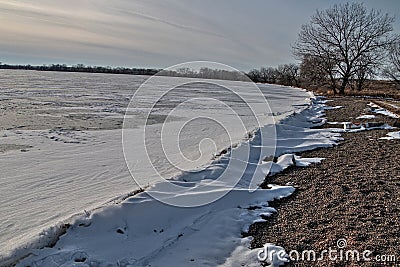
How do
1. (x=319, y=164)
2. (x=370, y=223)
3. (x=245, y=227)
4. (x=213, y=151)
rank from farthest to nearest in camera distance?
(x=213, y=151)
(x=319, y=164)
(x=245, y=227)
(x=370, y=223)

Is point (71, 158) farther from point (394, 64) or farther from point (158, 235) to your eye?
point (394, 64)

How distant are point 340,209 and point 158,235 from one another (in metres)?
2.45

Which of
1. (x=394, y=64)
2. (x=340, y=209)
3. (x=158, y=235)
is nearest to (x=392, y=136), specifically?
(x=340, y=209)

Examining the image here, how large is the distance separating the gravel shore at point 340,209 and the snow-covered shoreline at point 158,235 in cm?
32

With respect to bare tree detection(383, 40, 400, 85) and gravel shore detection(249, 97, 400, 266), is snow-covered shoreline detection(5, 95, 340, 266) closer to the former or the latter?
gravel shore detection(249, 97, 400, 266)

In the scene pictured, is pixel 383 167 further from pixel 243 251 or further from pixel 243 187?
pixel 243 251

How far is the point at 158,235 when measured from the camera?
12.8 ft

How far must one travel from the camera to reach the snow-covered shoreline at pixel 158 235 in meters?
3.36

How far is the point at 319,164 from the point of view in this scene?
277 inches

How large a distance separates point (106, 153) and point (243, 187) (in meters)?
3.80

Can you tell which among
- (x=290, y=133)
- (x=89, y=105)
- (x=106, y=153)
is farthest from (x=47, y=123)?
(x=290, y=133)

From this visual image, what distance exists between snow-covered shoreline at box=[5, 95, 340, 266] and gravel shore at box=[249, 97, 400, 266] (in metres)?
→ 0.32

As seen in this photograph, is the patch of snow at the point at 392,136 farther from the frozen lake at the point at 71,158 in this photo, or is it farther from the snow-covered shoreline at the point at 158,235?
the snow-covered shoreline at the point at 158,235

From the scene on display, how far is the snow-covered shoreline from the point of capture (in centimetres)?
336
